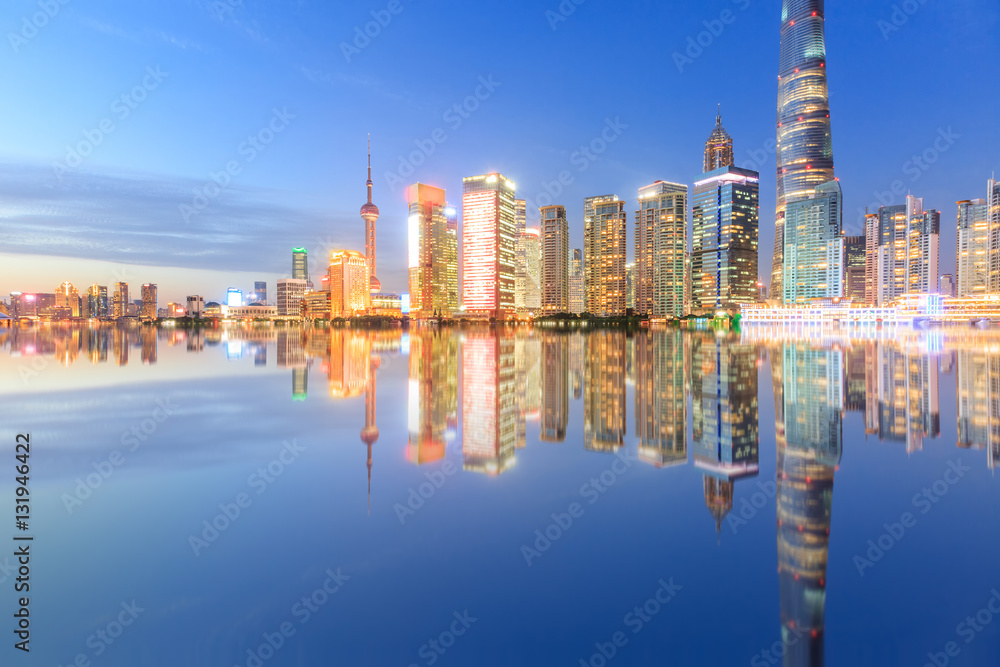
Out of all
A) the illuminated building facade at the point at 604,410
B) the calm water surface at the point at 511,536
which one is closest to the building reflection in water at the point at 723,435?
the calm water surface at the point at 511,536

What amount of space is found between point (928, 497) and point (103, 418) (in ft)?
74.6

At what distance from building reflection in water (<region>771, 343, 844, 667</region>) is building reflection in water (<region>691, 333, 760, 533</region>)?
2.66 ft

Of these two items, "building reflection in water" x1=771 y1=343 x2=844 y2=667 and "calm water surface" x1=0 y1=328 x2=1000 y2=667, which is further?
"building reflection in water" x1=771 y1=343 x2=844 y2=667

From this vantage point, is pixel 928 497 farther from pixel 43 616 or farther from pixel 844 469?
pixel 43 616

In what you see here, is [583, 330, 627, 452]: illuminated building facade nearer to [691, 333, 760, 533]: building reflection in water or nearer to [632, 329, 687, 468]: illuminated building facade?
[632, 329, 687, 468]: illuminated building facade

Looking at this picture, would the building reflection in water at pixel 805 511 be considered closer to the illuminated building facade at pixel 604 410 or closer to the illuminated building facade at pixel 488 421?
the illuminated building facade at pixel 604 410

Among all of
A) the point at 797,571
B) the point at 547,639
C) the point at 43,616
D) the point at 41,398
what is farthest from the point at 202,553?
the point at 41,398

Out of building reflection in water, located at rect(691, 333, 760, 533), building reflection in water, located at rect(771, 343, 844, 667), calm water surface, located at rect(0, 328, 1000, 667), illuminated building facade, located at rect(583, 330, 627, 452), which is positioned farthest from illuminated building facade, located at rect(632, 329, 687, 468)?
building reflection in water, located at rect(771, 343, 844, 667)

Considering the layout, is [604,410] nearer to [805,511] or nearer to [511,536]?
[805,511]

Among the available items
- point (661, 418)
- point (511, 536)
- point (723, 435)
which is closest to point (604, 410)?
point (661, 418)

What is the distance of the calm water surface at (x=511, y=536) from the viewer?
5.89 metres

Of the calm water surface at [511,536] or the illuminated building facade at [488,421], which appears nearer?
the calm water surface at [511,536]

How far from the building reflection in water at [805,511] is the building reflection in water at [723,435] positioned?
81cm

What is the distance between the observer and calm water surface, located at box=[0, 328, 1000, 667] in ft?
19.3
